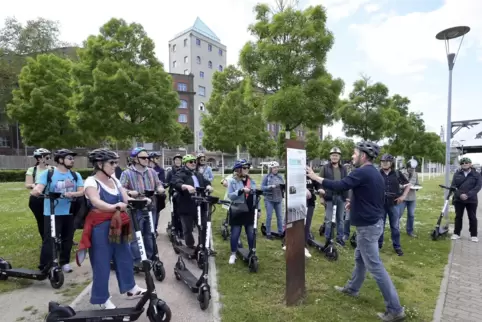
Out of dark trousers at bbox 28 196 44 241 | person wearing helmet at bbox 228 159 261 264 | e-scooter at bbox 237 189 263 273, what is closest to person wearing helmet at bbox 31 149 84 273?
dark trousers at bbox 28 196 44 241

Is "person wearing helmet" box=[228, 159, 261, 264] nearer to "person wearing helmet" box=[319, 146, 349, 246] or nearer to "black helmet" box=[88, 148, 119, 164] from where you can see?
"person wearing helmet" box=[319, 146, 349, 246]

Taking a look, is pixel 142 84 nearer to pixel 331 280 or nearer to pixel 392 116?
pixel 392 116

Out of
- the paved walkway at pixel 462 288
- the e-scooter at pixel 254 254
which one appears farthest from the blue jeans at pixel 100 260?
the paved walkway at pixel 462 288

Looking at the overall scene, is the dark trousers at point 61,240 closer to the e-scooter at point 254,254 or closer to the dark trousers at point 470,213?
the e-scooter at point 254,254

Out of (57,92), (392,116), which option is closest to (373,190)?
(392,116)

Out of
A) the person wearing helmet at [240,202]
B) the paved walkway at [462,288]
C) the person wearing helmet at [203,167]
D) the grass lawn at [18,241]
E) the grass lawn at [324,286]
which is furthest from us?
the person wearing helmet at [203,167]

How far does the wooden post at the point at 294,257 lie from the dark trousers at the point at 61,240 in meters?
3.77

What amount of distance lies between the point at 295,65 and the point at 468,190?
6373 mm

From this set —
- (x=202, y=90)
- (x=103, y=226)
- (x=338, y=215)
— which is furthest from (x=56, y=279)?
(x=202, y=90)

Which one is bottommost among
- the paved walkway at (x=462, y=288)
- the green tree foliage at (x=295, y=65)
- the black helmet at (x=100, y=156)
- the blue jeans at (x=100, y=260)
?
the paved walkway at (x=462, y=288)

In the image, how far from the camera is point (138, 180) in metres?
5.63

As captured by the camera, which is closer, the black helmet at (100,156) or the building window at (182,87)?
the black helmet at (100,156)

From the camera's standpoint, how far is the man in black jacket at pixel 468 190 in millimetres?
7969

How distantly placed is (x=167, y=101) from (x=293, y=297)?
17005mm
